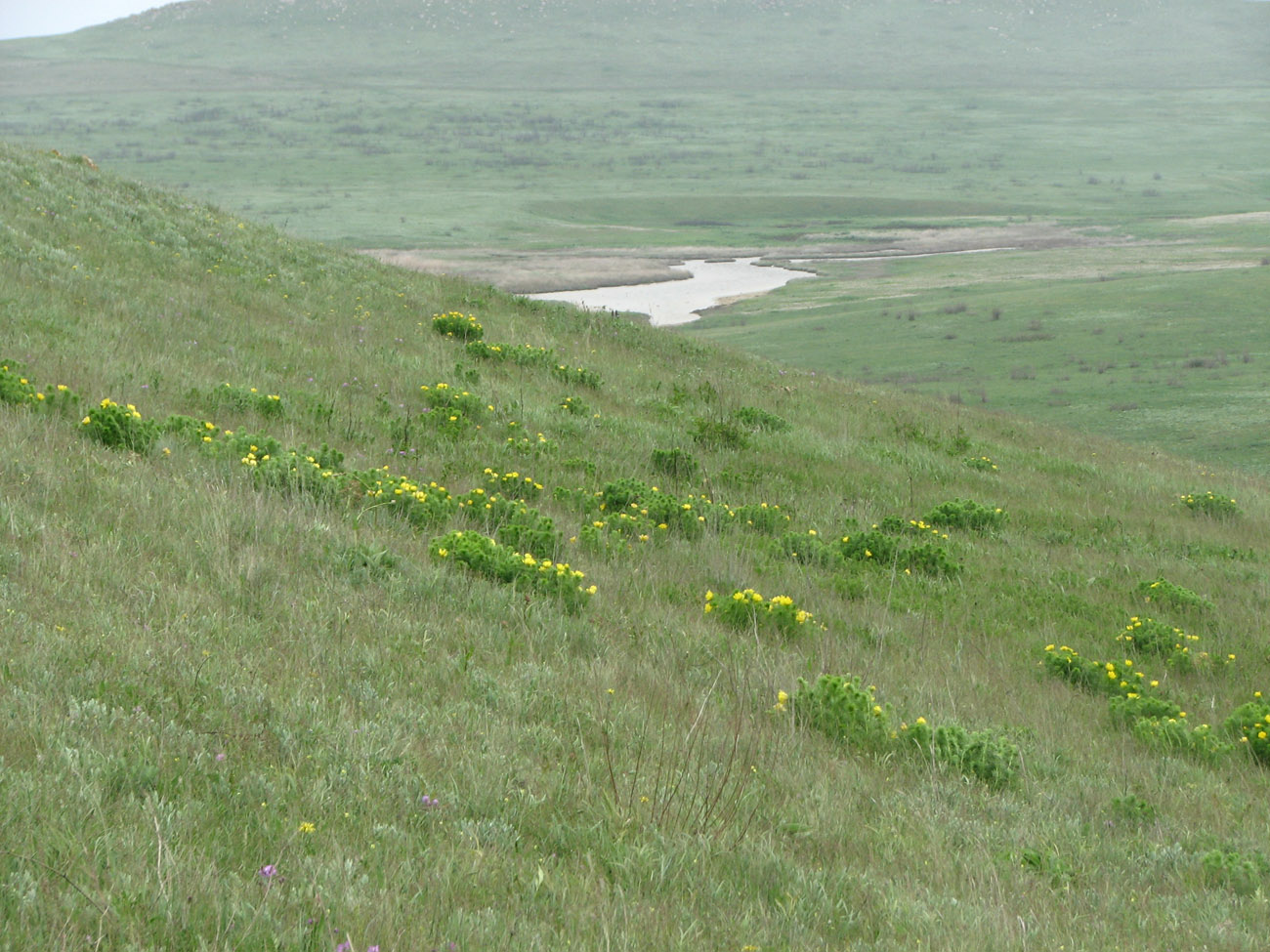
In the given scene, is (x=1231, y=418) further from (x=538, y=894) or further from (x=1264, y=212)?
(x=1264, y=212)

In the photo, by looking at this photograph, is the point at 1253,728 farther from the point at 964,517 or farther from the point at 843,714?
the point at 964,517

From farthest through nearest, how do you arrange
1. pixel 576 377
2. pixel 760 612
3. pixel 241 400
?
pixel 576 377 < pixel 241 400 < pixel 760 612

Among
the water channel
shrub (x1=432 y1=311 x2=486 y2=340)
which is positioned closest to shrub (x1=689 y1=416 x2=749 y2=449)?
shrub (x1=432 y1=311 x2=486 y2=340)

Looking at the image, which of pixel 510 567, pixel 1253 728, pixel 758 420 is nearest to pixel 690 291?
pixel 758 420

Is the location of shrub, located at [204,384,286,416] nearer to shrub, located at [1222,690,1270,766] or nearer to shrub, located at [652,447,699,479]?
shrub, located at [652,447,699,479]

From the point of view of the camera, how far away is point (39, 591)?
4.95 m

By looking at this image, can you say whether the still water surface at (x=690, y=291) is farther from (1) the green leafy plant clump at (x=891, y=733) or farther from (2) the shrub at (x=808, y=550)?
(1) the green leafy plant clump at (x=891, y=733)

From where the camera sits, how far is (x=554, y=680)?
17.5 feet

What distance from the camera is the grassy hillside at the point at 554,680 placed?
340 cm

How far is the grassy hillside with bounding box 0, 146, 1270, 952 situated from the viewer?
3402mm

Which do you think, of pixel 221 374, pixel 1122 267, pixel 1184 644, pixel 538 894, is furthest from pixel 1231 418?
pixel 1122 267

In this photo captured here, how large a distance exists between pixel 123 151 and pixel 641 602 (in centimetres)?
14074

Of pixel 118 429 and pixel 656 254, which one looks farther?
pixel 656 254

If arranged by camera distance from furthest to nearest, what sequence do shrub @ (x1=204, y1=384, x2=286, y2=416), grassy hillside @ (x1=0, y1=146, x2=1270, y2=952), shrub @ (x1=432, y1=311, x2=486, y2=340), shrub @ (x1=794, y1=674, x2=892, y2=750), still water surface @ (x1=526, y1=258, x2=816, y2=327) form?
still water surface @ (x1=526, y1=258, x2=816, y2=327), shrub @ (x1=432, y1=311, x2=486, y2=340), shrub @ (x1=204, y1=384, x2=286, y2=416), shrub @ (x1=794, y1=674, x2=892, y2=750), grassy hillside @ (x1=0, y1=146, x2=1270, y2=952)
